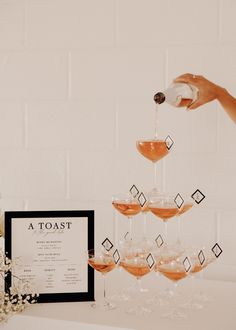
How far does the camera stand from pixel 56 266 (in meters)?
1.46

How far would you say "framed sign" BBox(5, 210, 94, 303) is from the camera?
1.45 meters

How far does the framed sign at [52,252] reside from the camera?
1.45 metres

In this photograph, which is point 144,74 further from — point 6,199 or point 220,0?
point 6,199

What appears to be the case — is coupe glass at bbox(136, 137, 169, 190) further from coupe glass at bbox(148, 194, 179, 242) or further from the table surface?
the table surface

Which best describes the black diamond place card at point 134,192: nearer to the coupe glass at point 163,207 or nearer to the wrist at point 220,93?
the coupe glass at point 163,207

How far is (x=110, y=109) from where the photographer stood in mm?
1787

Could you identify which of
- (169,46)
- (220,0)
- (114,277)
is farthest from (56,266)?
(220,0)

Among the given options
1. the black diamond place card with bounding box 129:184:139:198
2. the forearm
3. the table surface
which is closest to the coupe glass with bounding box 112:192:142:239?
the black diamond place card with bounding box 129:184:139:198

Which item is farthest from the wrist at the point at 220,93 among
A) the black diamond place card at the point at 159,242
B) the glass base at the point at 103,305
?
the glass base at the point at 103,305

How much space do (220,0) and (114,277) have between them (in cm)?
95

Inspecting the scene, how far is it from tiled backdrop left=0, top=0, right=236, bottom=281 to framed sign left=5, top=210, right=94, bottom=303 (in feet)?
1.14

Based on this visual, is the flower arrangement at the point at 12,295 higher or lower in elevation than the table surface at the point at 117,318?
higher

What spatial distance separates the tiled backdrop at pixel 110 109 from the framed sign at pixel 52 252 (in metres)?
0.35

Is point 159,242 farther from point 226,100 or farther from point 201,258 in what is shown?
point 226,100
